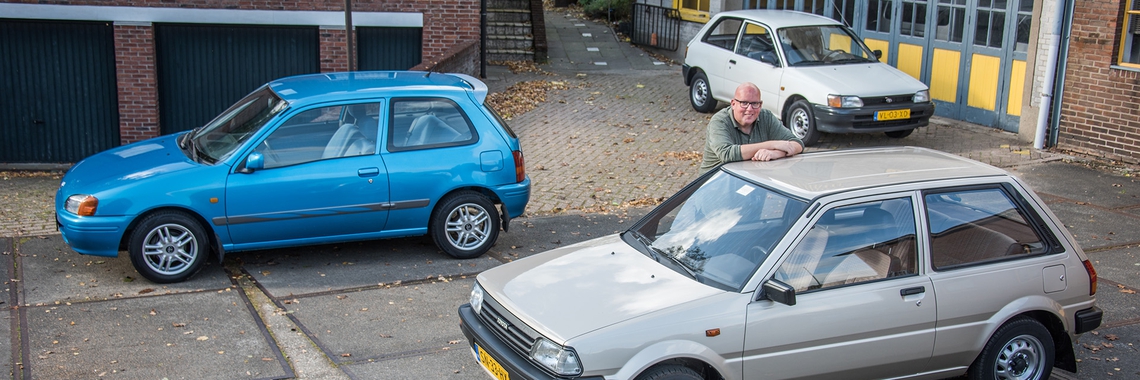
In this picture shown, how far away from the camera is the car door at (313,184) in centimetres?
757

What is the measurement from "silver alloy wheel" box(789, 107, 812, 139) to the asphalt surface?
136cm

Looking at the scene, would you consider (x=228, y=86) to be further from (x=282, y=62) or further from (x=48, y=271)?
(x=48, y=271)

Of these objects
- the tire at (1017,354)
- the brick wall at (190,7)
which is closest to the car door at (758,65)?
the brick wall at (190,7)

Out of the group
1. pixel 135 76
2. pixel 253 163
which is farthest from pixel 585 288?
pixel 135 76

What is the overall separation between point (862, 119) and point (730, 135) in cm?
632

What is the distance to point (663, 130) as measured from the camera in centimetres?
1413

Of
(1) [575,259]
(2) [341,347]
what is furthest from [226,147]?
(1) [575,259]

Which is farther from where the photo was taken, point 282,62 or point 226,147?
point 282,62

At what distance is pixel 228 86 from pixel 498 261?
26.0ft

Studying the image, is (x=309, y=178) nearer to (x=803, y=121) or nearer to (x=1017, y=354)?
(x=1017, y=354)

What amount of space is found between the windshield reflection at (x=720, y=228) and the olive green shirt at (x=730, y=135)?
0.60 m

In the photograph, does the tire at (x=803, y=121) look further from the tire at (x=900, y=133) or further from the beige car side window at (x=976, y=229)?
the beige car side window at (x=976, y=229)

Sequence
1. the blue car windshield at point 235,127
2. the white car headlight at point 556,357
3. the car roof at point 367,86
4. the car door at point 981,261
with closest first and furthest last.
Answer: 1. the white car headlight at point 556,357
2. the car door at point 981,261
3. the blue car windshield at point 235,127
4. the car roof at point 367,86

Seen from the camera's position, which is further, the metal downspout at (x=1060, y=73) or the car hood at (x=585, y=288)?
the metal downspout at (x=1060, y=73)
